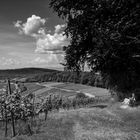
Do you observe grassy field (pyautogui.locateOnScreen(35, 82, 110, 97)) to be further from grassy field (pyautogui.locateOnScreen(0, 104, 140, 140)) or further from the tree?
grassy field (pyautogui.locateOnScreen(0, 104, 140, 140))

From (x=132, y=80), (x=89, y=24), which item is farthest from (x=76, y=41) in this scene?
(x=132, y=80)

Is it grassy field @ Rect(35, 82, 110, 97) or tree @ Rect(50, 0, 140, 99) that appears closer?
tree @ Rect(50, 0, 140, 99)

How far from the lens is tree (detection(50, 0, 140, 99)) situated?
16.4 m

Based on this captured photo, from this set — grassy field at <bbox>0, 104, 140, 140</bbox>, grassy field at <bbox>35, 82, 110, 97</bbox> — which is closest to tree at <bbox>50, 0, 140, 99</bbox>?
grassy field at <bbox>0, 104, 140, 140</bbox>

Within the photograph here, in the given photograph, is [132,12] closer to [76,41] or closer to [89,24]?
[89,24]

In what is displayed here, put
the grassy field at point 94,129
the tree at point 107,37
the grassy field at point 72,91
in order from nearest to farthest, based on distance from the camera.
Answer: the grassy field at point 94,129 → the tree at point 107,37 → the grassy field at point 72,91

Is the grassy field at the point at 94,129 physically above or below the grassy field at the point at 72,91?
above

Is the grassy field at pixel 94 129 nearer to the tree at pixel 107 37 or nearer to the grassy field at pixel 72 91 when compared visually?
the tree at pixel 107 37

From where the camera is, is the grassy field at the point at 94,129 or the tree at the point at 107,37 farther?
the tree at the point at 107,37

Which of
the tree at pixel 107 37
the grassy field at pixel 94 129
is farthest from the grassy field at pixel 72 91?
the grassy field at pixel 94 129

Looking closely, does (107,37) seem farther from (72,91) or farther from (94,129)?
(72,91)

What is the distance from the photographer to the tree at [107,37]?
16.4 meters

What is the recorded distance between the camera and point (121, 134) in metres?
10.3

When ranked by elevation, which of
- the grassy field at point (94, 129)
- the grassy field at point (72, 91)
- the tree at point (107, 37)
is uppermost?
the tree at point (107, 37)
